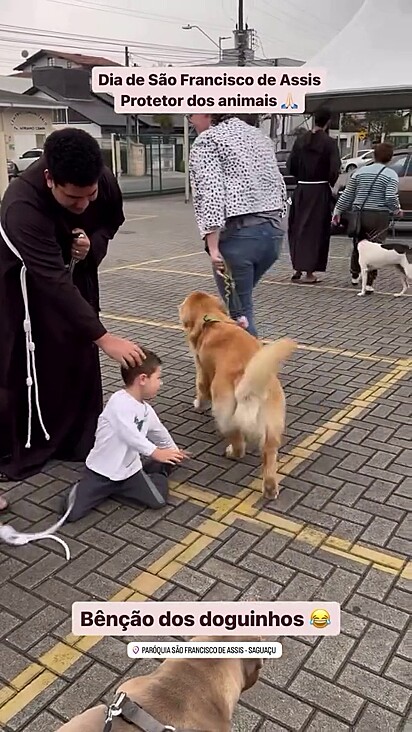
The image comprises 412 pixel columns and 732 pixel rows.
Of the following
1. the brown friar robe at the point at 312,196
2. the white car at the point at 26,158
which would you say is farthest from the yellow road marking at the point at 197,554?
the white car at the point at 26,158

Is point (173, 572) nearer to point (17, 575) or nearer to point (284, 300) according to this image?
point (17, 575)

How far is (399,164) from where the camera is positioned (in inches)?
503

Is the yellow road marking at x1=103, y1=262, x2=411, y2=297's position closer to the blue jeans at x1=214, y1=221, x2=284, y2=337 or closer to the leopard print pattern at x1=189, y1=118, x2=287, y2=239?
the blue jeans at x1=214, y1=221, x2=284, y2=337

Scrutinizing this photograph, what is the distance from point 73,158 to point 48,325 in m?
1.04

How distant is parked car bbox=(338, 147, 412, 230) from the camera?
476 inches

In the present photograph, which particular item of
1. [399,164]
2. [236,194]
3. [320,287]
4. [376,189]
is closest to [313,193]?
[376,189]

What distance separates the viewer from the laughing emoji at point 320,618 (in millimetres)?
1768

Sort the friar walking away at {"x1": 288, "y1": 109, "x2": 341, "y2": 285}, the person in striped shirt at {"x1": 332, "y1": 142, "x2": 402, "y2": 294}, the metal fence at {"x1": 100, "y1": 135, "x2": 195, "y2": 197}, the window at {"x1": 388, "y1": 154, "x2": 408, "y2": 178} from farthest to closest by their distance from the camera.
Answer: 1. the metal fence at {"x1": 100, "y1": 135, "x2": 195, "y2": 197}
2. the window at {"x1": 388, "y1": 154, "x2": 408, "y2": 178}
3. the person in striped shirt at {"x1": 332, "y1": 142, "x2": 402, "y2": 294}
4. the friar walking away at {"x1": 288, "y1": 109, "x2": 341, "y2": 285}

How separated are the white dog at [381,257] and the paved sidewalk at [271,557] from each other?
106 inches

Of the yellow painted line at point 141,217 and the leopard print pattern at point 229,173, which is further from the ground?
the leopard print pattern at point 229,173

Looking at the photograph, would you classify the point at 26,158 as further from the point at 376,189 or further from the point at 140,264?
the point at 376,189

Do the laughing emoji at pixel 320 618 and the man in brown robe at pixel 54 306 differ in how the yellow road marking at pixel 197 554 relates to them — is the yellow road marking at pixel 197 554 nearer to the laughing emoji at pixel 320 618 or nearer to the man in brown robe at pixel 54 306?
the man in brown robe at pixel 54 306

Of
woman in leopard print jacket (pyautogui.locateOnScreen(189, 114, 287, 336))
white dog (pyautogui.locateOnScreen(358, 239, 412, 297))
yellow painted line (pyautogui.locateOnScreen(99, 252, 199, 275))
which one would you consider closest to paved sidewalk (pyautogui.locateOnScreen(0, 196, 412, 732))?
woman in leopard print jacket (pyautogui.locateOnScreen(189, 114, 287, 336))

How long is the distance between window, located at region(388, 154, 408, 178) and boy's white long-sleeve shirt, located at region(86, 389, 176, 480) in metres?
10.8
